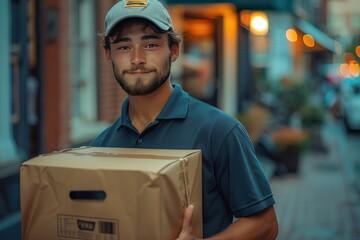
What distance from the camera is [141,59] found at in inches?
94.5

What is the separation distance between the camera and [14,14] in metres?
6.15

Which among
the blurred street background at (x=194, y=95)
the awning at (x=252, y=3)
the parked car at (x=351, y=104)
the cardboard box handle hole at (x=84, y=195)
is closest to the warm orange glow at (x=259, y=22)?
the blurred street background at (x=194, y=95)

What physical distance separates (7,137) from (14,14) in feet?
3.67

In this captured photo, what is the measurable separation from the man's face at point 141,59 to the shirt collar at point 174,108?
105 mm

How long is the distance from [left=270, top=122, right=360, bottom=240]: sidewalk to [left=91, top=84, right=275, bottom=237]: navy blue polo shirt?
5.15 metres

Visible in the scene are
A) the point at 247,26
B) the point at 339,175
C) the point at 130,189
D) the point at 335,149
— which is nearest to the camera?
the point at 130,189

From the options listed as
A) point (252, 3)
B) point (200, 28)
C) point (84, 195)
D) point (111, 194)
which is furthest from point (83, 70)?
point (111, 194)

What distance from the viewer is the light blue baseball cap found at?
2389mm

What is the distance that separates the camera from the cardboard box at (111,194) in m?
2.08

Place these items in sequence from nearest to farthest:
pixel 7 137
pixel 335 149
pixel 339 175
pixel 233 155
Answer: pixel 233 155 < pixel 7 137 < pixel 339 175 < pixel 335 149

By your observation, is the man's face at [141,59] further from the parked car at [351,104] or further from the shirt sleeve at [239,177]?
the parked car at [351,104]

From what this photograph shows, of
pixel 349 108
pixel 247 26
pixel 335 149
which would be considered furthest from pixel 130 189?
pixel 349 108

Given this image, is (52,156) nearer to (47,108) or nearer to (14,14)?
(14,14)

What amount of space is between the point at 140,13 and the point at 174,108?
1.23 ft
